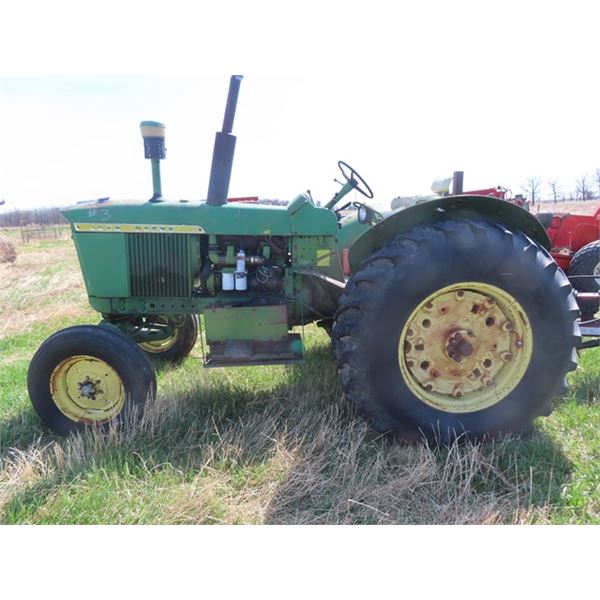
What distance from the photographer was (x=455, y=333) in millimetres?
2354

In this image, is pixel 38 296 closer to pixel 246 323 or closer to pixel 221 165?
pixel 221 165

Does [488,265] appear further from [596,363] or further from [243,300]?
[596,363]

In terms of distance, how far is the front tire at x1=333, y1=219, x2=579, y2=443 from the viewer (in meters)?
2.22

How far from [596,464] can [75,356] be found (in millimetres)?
2953

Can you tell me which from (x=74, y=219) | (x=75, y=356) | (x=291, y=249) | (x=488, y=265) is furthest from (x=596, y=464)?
(x=74, y=219)

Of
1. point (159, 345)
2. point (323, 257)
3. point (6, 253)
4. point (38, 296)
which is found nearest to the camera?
point (323, 257)

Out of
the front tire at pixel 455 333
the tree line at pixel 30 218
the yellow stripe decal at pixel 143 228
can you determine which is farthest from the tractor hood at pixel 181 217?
the tree line at pixel 30 218

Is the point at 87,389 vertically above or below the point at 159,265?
below

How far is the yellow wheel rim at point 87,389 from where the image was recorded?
8.66 ft

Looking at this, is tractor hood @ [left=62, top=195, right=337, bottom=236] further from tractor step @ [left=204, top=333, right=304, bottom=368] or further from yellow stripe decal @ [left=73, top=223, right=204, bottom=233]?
tractor step @ [left=204, top=333, right=304, bottom=368]

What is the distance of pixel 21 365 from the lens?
4.04 metres

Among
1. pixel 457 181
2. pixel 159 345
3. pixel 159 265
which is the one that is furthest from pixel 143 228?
pixel 457 181

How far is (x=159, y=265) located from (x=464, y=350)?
2035mm

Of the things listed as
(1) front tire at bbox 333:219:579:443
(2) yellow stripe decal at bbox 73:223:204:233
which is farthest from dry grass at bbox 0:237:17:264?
(1) front tire at bbox 333:219:579:443
